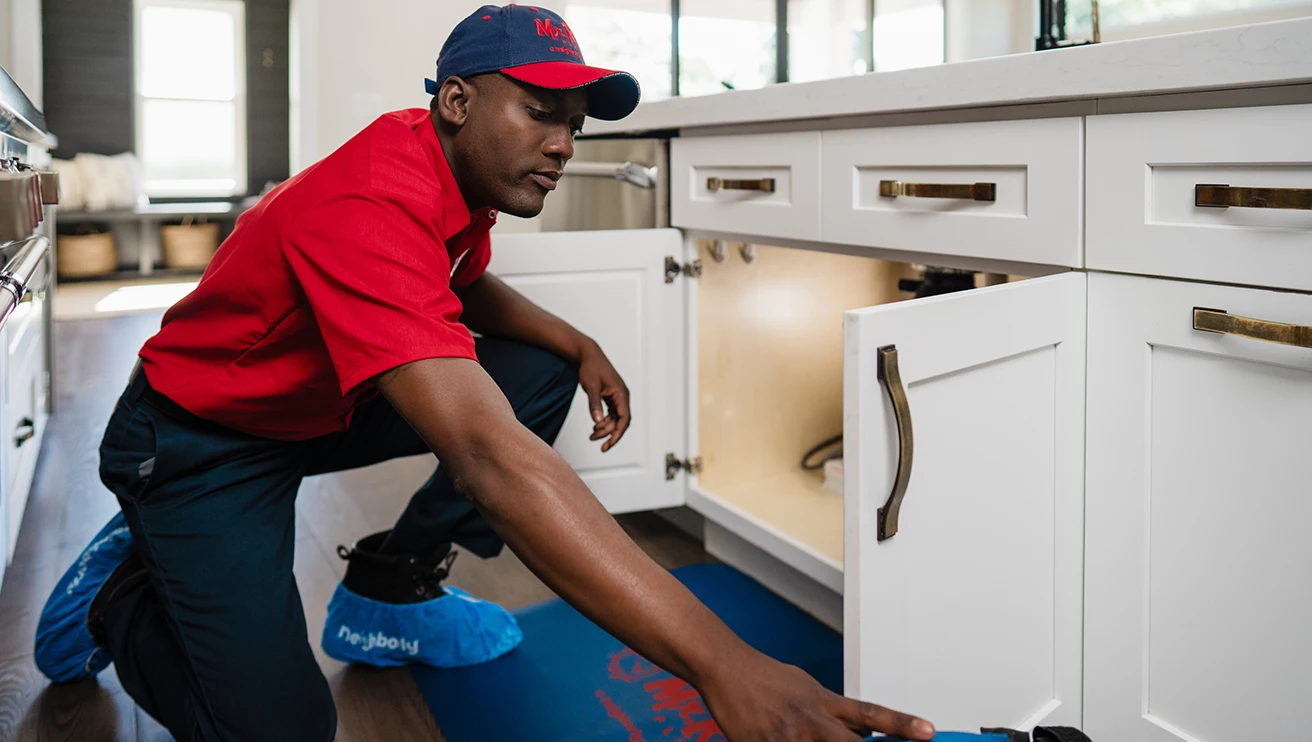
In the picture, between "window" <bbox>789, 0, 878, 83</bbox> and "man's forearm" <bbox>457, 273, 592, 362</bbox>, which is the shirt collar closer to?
"man's forearm" <bbox>457, 273, 592, 362</bbox>

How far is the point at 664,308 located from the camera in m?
2.05

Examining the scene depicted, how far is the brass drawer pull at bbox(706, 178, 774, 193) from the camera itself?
1.78 meters

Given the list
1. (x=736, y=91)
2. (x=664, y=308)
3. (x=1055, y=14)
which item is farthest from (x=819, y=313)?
(x=1055, y=14)

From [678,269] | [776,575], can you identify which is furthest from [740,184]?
[776,575]

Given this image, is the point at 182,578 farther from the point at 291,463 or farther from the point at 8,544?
the point at 8,544

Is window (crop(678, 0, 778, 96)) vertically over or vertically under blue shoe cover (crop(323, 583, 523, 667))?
over

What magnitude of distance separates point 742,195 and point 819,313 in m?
0.48

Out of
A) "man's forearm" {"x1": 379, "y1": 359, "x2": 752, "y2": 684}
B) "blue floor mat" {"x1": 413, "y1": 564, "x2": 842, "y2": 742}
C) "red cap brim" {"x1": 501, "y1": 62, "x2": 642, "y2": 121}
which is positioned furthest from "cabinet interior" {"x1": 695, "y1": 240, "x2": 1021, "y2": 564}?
"man's forearm" {"x1": 379, "y1": 359, "x2": 752, "y2": 684}

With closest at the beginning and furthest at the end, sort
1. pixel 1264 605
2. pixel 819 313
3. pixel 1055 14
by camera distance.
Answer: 1. pixel 1264 605
2. pixel 1055 14
3. pixel 819 313

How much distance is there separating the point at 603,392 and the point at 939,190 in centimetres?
59

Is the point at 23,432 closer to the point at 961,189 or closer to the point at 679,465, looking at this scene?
the point at 679,465

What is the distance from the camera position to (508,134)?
43.2 inches

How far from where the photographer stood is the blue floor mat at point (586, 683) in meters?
1.50

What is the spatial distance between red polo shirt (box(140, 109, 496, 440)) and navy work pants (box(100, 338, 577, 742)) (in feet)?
0.17
